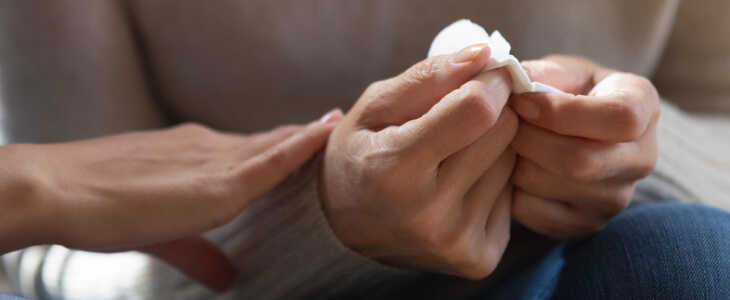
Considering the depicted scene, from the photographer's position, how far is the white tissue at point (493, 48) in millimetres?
359

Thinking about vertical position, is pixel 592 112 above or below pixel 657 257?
above

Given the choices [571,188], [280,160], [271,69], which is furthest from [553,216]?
[271,69]

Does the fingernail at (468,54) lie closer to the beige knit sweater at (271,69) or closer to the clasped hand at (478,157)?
the clasped hand at (478,157)

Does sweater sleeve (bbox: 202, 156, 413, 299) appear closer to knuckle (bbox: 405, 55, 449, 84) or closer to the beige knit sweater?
the beige knit sweater

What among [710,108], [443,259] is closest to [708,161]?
[710,108]

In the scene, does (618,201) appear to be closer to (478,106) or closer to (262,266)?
(478,106)

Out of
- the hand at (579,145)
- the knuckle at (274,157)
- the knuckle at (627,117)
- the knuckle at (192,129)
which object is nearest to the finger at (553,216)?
the hand at (579,145)

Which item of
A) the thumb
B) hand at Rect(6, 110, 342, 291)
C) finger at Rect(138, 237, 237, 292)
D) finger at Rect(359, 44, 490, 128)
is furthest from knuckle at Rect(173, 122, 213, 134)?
the thumb

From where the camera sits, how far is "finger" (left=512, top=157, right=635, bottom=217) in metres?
0.43

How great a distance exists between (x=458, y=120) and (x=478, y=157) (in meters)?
0.06

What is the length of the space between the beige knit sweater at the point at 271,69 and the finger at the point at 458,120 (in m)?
0.19

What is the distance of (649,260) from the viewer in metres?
0.40

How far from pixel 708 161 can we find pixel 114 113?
2.32 ft

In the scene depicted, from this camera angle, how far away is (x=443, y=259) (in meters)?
0.43
